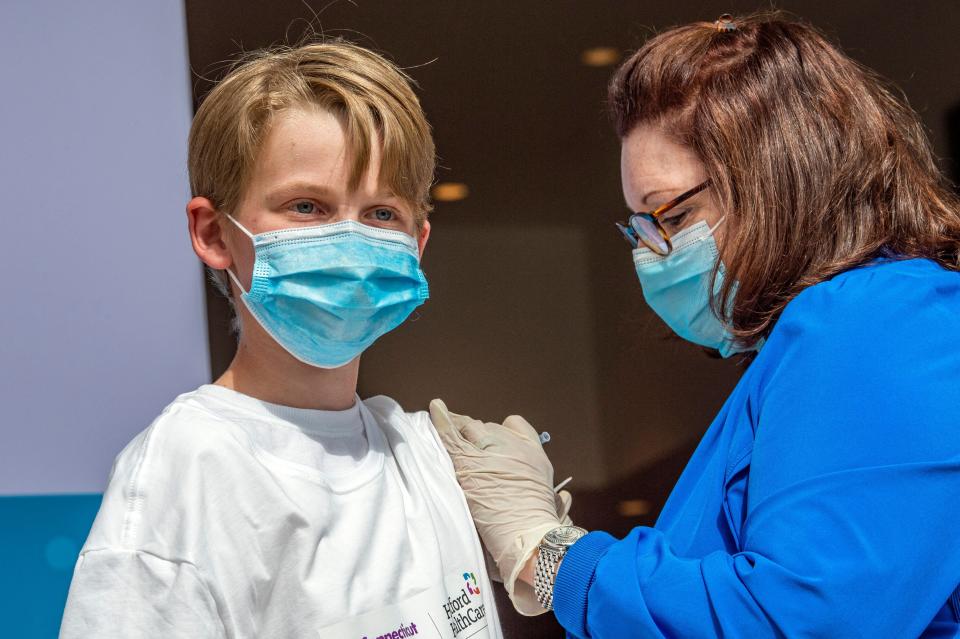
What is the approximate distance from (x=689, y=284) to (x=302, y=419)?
24.0 inches

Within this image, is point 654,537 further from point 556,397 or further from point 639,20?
point 639,20

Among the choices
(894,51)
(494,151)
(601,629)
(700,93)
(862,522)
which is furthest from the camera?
(894,51)

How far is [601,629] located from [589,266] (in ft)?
3.33

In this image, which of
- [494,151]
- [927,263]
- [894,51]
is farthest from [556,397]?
[894,51]

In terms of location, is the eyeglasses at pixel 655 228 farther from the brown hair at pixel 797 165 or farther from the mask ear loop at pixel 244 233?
the mask ear loop at pixel 244 233

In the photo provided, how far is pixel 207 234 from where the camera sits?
127 centimetres

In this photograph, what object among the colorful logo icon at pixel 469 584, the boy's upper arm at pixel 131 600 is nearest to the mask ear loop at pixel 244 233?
the boy's upper arm at pixel 131 600

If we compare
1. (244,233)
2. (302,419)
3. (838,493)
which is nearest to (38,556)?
(302,419)

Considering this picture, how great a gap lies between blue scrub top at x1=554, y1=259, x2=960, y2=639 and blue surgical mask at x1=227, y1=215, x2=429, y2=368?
1.44ft

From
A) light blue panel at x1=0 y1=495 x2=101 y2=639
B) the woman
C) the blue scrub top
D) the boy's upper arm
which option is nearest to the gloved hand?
the woman

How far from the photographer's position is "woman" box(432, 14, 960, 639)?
3.16 ft

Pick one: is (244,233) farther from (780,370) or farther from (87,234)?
(780,370)

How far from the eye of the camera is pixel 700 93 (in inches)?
52.1

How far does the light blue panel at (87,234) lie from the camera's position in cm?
160
